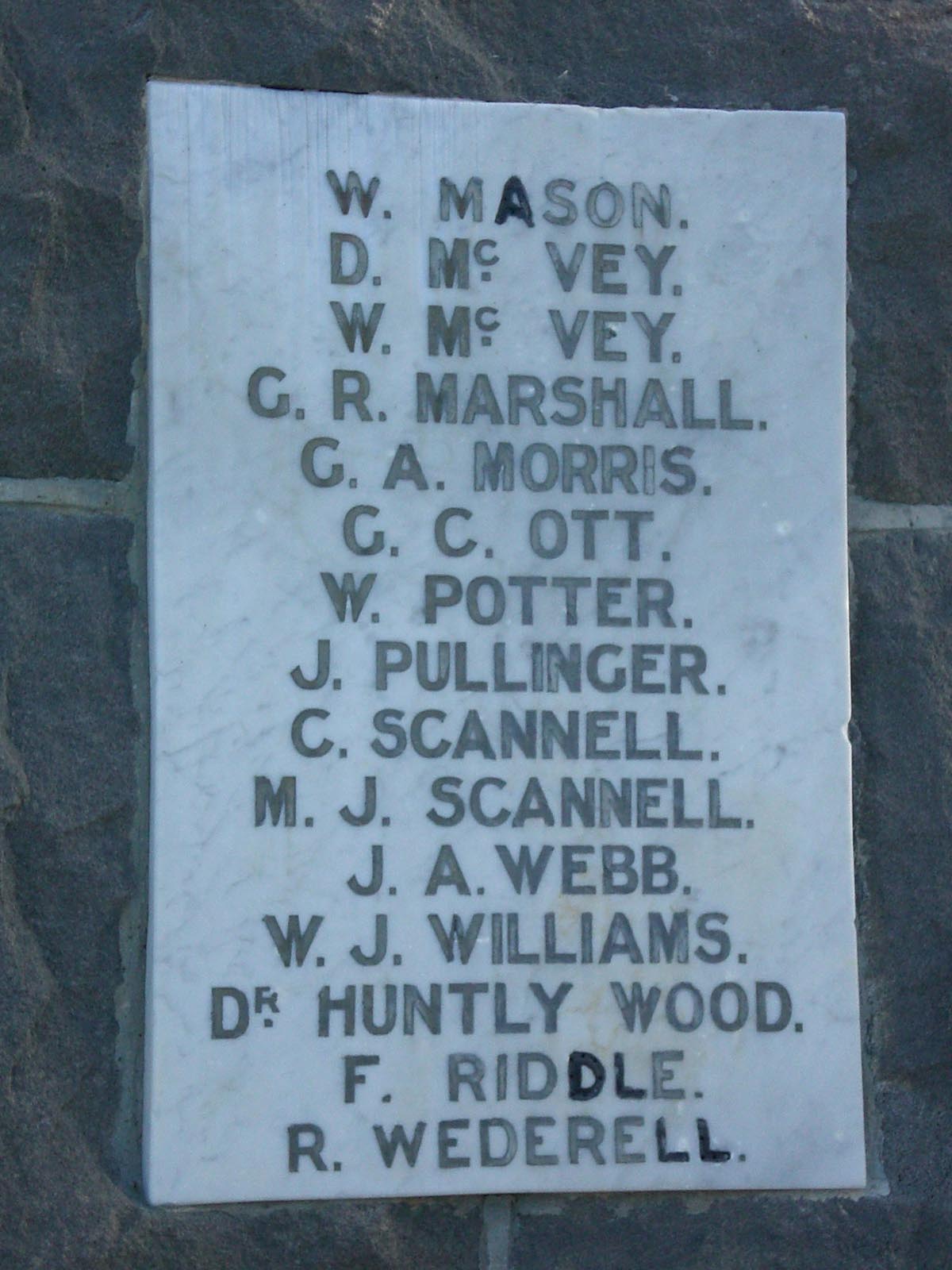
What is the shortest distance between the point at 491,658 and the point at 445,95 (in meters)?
0.68

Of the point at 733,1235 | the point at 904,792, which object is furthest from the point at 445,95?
the point at 733,1235

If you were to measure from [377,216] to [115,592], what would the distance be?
53 centimetres

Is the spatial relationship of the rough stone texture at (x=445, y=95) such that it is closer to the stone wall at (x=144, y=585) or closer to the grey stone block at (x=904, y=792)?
the stone wall at (x=144, y=585)

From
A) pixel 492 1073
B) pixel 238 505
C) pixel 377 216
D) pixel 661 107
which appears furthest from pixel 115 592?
pixel 661 107

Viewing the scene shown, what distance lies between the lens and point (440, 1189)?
6.96 ft

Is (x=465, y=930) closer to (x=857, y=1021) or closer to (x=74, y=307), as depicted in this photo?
(x=857, y=1021)

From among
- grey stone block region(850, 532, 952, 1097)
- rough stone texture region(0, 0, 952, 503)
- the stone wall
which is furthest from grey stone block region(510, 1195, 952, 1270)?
rough stone texture region(0, 0, 952, 503)

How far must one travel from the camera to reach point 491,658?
2.20 metres

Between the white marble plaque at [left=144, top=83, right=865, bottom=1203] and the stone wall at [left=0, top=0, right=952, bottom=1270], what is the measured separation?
5 centimetres

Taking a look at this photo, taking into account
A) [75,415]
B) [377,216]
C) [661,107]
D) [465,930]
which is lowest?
[465,930]

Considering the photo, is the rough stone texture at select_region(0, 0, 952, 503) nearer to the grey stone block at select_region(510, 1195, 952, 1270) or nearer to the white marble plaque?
the white marble plaque

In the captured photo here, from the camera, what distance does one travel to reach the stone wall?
2.10 metres

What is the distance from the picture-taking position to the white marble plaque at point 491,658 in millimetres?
2131

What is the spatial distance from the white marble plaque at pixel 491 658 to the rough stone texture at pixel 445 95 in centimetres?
5
